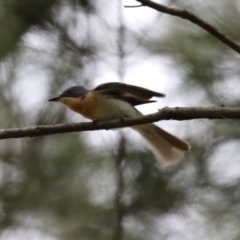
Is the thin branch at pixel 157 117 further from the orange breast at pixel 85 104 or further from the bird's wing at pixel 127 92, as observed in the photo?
the orange breast at pixel 85 104

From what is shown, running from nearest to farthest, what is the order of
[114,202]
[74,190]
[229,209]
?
[229,209]
[114,202]
[74,190]

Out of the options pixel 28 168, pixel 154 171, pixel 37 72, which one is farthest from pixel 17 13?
pixel 154 171

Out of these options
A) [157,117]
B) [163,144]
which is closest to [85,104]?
[163,144]

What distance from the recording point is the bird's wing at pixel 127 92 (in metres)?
2.14

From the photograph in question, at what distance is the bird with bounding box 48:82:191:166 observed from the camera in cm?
228

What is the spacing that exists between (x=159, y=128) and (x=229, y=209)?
0.48m

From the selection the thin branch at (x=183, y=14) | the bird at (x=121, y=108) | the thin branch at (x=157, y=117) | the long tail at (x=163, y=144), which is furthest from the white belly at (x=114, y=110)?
the thin branch at (x=183, y=14)

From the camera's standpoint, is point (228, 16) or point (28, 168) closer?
point (228, 16)

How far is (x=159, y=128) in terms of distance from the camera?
245 centimetres

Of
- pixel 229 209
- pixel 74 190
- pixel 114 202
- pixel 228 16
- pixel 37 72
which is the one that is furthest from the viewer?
pixel 37 72

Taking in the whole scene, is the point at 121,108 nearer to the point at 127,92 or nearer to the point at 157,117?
the point at 127,92

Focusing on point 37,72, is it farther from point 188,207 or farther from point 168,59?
point 188,207

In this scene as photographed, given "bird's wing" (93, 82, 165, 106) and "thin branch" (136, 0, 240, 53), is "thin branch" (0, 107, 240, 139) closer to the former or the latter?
"thin branch" (136, 0, 240, 53)

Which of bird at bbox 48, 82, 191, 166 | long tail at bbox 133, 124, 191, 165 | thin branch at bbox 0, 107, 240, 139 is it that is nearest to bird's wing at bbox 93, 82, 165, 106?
bird at bbox 48, 82, 191, 166
